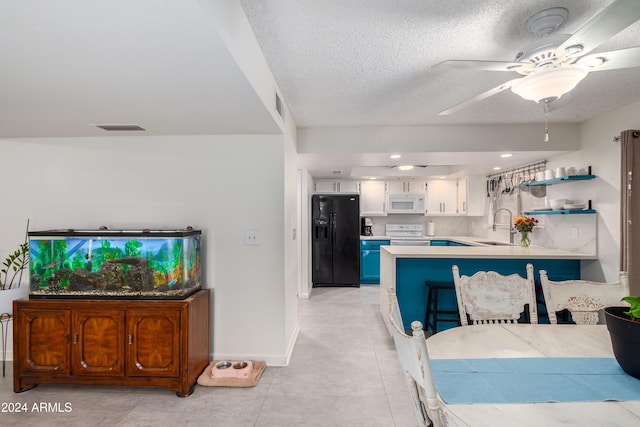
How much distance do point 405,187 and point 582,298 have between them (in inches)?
179

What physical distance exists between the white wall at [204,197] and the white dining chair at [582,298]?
6.21 ft

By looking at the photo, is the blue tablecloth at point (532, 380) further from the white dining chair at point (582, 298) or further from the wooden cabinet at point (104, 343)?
the wooden cabinet at point (104, 343)

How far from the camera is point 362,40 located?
1.85 m

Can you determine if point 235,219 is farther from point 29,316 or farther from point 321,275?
point 321,275

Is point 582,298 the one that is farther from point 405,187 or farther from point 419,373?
point 405,187

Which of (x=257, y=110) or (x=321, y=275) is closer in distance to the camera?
(x=257, y=110)

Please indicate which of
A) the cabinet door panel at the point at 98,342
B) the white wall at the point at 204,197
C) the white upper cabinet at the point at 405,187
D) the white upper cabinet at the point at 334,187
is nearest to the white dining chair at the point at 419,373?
the white wall at the point at 204,197

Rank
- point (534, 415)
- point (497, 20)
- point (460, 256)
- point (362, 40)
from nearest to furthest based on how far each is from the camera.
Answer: point (534, 415)
point (497, 20)
point (362, 40)
point (460, 256)

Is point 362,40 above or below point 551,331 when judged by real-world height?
above

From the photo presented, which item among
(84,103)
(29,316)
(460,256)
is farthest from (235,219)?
(460,256)

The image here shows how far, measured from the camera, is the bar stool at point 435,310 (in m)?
3.37

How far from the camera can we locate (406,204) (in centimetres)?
634

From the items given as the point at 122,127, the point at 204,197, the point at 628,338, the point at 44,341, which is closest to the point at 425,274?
the point at 204,197

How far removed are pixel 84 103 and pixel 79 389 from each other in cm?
205
